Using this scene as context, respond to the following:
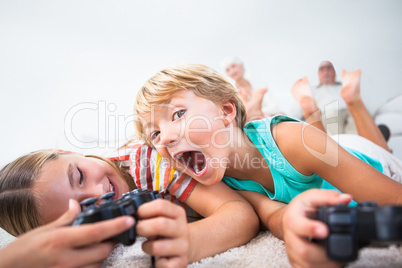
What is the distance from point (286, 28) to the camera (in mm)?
1722

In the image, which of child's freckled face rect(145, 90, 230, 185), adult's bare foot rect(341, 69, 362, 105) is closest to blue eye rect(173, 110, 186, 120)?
child's freckled face rect(145, 90, 230, 185)

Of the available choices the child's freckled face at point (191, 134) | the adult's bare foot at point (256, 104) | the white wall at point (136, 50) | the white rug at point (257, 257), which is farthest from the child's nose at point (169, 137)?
the adult's bare foot at point (256, 104)

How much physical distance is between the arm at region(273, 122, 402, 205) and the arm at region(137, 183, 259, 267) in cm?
19

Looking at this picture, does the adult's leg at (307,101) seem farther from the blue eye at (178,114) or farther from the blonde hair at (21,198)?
the blonde hair at (21,198)

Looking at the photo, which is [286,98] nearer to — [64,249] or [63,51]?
[63,51]

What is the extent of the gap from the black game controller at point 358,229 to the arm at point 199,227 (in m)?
0.22

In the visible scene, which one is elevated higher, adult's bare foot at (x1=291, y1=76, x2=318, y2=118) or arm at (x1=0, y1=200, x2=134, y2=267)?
adult's bare foot at (x1=291, y1=76, x2=318, y2=118)

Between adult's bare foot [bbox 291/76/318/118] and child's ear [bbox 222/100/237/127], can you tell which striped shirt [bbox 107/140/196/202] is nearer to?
child's ear [bbox 222/100/237/127]

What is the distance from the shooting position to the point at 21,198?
0.62 meters

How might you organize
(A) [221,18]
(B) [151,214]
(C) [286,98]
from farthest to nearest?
(A) [221,18]
(C) [286,98]
(B) [151,214]

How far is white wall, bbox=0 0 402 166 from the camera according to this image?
141 cm

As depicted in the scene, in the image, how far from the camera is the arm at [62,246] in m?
0.36

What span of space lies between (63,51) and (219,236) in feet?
→ 4.61

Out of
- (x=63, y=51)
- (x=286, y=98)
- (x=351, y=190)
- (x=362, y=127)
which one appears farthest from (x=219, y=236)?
(x=63, y=51)
